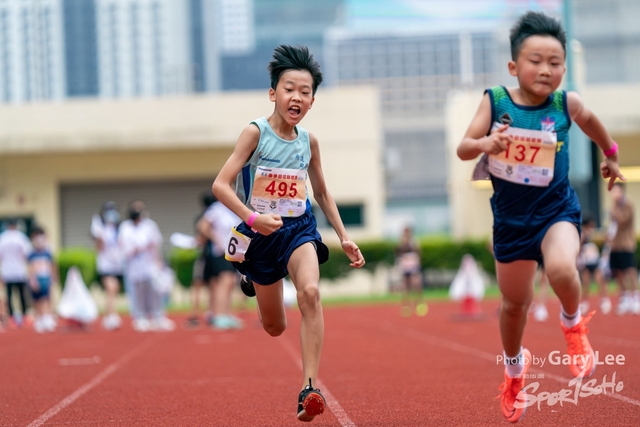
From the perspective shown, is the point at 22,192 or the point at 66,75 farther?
the point at 66,75

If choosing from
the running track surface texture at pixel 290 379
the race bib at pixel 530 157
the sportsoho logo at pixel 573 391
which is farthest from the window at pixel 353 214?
the race bib at pixel 530 157

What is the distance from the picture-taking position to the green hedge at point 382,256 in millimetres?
28703

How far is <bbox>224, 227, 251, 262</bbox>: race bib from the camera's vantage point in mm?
5320

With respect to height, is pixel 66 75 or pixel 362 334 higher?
pixel 66 75

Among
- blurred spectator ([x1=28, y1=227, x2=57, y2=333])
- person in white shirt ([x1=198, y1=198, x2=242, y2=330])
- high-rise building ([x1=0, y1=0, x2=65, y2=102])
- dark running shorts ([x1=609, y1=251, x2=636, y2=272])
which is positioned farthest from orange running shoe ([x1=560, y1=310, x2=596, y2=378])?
high-rise building ([x1=0, y1=0, x2=65, y2=102])

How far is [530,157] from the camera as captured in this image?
5027 millimetres

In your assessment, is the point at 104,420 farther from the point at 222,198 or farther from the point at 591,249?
the point at 591,249

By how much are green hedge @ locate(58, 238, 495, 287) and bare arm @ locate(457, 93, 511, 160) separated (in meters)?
A: 23.5

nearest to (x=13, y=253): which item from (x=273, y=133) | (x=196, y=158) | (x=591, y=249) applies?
(x=591, y=249)

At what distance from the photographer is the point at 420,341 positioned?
→ 12.0 m

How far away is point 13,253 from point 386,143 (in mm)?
66941

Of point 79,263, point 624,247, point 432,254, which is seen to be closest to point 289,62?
point 624,247

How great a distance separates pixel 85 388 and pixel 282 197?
327 cm

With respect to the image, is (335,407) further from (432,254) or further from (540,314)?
(432,254)
